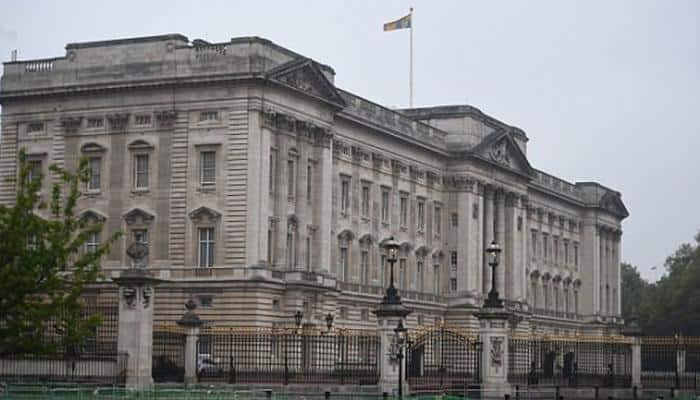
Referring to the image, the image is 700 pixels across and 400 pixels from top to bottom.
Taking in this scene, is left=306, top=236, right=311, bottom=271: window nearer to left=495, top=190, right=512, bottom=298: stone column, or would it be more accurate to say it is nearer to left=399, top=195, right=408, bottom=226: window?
left=399, top=195, right=408, bottom=226: window

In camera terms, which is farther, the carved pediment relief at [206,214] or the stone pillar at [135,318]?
the carved pediment relief at [206,214]

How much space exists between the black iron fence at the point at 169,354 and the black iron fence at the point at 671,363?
21.6 metres

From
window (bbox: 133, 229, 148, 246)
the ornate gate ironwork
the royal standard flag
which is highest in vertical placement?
the royal standard flag

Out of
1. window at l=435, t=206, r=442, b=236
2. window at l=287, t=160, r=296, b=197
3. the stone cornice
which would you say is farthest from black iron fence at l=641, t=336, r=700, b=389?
window at l=435, t=206, r=442, b=236

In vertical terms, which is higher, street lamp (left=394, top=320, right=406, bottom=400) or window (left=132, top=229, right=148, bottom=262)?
window (left=132, top=229, right=148, bottom=262)

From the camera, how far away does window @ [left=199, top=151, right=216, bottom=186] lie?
83.8 metres

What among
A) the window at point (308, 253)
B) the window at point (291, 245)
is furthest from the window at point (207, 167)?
the window at point (308, 253)

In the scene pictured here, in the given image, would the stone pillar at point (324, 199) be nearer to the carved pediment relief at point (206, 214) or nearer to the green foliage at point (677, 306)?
the carved pediment relief at point (206, 214)

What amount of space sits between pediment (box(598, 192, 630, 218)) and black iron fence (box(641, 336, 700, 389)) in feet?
227

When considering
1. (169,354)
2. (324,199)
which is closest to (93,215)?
(324,199)

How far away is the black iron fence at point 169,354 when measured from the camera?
55531mm

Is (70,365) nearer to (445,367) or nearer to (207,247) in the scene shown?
(445,367)

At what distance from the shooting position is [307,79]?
287 ft

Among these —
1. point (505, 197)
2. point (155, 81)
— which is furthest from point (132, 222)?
point (505, 197)
